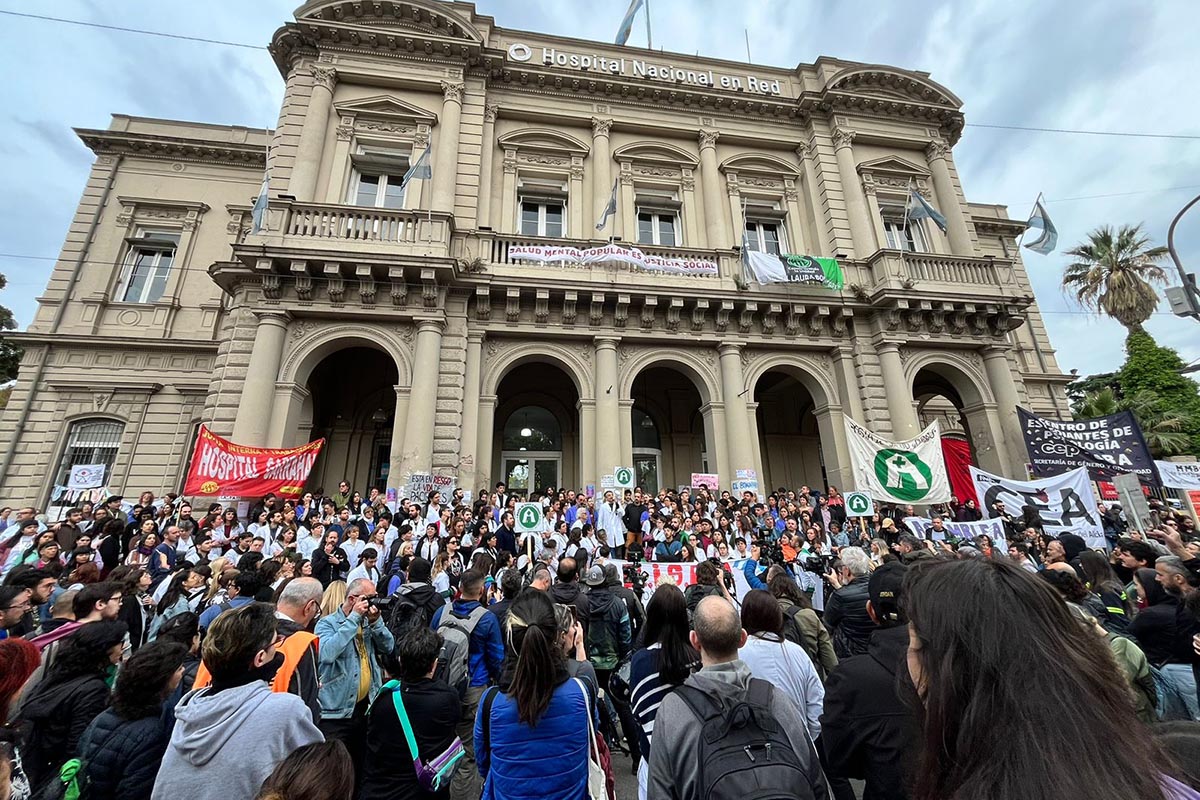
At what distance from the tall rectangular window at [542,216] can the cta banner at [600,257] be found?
1850 millimetres

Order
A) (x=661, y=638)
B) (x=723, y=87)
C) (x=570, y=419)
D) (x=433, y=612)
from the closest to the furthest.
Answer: (x=661, y=638) → (x=433, y=612) → (x=570, y=419) → (x=723, y=87)

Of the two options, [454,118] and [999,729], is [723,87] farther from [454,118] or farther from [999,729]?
[999,729]

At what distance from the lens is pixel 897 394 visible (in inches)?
594

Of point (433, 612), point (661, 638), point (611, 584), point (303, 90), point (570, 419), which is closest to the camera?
point (661, 638)

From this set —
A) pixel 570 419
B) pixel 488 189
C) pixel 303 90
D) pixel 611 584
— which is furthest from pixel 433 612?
pixel 303 90

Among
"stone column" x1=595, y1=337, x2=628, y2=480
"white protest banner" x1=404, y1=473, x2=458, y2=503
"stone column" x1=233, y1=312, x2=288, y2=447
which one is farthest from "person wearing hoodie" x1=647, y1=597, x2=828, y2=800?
"stone column" x1=233, y1=312, x2=288, y2=447

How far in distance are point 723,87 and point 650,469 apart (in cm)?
1416

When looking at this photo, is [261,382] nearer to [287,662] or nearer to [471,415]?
[471,415]

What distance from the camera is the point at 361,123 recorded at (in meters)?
15.5

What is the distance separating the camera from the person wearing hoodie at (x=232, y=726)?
2158 millimetres

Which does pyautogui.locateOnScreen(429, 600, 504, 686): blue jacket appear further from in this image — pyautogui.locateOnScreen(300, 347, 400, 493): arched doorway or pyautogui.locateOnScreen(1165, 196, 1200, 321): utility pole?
pyautogui.locateOnScreen(1165, 196, 1200, 321): utility pole

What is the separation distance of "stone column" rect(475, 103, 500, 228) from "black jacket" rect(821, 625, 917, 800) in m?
14.9

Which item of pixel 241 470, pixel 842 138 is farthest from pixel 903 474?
pixel 241 470

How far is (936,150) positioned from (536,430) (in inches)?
722
